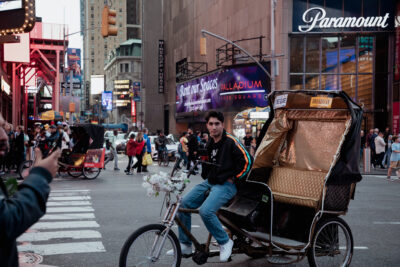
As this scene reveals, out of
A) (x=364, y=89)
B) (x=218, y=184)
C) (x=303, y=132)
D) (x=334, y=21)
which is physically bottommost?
(x=218, y=184)

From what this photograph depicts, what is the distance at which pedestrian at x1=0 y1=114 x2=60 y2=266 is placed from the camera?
2.11m

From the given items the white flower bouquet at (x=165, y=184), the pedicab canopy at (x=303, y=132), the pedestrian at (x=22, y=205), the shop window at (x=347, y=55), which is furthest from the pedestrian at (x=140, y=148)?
the shop window at (x=347, y=55)

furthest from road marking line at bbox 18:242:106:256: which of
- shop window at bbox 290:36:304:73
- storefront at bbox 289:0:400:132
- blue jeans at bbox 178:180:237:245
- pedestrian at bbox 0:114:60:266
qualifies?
shop window at bbox 290:36:304:73

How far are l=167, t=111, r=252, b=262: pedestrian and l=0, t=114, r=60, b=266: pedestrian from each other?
2.74 m

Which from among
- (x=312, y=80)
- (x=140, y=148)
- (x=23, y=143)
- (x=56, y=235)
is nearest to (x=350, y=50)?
(x=312, y=80)

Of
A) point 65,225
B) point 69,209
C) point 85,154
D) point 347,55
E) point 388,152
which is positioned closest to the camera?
point 65,225

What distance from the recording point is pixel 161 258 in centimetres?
461

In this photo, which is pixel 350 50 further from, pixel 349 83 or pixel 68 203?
pixel 68 203

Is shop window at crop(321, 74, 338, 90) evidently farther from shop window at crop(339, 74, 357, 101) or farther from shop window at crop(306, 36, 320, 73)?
shop window at crop(306, 36, 320, 73)

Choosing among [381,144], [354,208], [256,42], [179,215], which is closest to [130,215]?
[179,215]

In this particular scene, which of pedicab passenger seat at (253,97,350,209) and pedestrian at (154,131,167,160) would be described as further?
pedestrian at (154,131,167,160)

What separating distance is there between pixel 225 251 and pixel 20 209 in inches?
123

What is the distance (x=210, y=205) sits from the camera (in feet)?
16.0

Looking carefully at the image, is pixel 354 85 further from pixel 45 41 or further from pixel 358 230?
pixel 45 41
